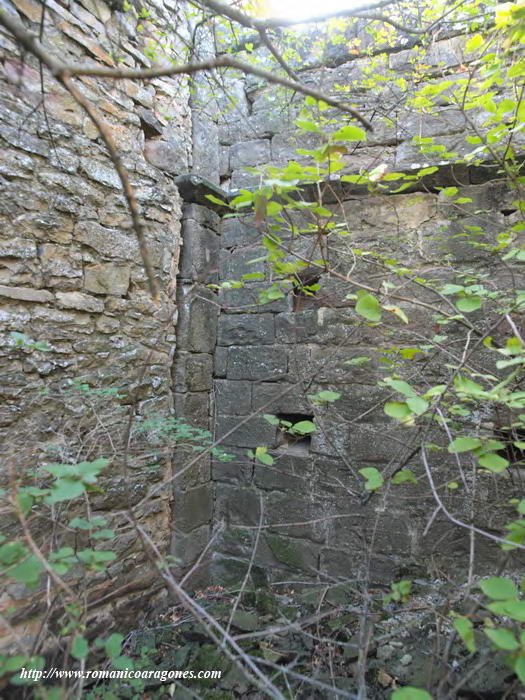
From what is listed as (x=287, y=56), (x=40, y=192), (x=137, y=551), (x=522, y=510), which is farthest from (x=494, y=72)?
(x=137, y=551)

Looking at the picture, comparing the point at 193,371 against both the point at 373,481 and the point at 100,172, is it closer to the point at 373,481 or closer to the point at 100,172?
the point at 100,172

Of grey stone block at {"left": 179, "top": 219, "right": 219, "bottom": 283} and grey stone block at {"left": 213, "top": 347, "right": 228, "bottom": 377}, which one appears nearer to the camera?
grey stone block at {"left": 179, "top": 219, "right": 219, "bottom": 283}

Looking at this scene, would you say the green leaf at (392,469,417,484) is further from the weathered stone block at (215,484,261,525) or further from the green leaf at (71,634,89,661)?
the weathered stone block at (215,484,261,525)

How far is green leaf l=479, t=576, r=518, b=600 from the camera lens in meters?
0.93

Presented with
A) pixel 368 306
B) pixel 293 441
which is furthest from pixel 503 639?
pixel 293 441

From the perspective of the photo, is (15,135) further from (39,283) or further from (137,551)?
(137,551)

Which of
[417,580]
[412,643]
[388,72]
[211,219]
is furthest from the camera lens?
[211,219]

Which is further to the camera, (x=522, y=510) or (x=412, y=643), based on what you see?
(x=412, y=643)

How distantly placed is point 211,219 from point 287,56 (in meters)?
1.20

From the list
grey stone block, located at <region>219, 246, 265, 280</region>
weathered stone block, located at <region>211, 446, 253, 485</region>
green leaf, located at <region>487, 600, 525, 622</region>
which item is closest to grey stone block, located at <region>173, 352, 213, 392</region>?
weathered stone block, located at <region>211, 446, 253, 485</region>

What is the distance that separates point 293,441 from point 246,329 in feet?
2.75

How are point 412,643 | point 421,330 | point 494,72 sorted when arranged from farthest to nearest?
point 421,330
point 412,643
point 494,72

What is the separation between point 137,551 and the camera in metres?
2.30

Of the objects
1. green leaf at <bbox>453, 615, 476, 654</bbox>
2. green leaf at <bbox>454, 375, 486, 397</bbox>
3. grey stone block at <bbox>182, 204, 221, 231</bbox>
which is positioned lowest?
green leaf at <bbox>453, 615, 476, 654</bbox>
